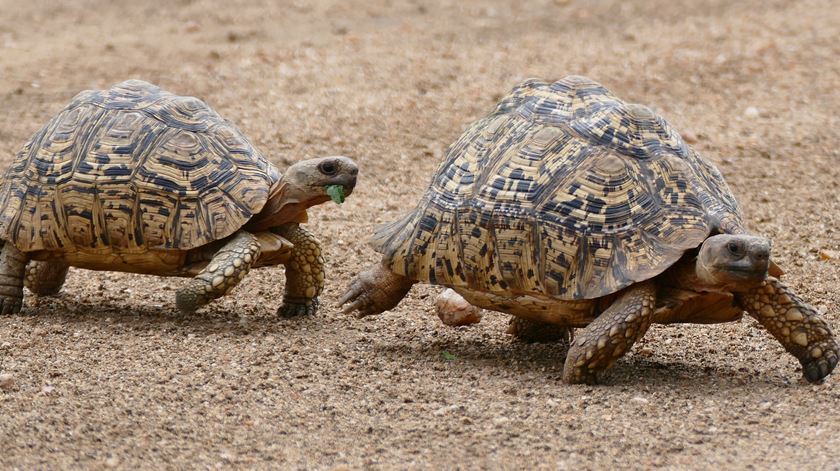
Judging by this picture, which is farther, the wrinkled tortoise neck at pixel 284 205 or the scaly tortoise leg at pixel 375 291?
the wrinkled tortoise neck at pixel 284 205

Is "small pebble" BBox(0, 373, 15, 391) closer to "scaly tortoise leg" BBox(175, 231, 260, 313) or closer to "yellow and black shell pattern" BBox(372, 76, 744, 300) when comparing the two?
"scaly tortoise leg" BBox(175, 231, 260, 313)

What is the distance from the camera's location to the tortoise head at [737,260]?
4.72 metres

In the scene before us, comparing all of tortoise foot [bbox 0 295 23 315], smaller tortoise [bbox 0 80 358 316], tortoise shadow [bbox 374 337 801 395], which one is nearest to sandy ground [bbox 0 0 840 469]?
tortoise shadow [bbox 374 337 801 395]

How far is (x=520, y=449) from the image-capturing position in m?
4.41

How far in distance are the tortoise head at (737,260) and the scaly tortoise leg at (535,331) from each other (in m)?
1.21

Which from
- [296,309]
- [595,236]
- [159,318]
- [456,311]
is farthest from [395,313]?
[595,236]

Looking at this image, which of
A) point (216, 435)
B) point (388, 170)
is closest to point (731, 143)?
point (388, 170)

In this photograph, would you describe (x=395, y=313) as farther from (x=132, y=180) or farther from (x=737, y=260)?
(x=737, y=260)

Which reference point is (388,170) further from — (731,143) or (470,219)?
(470,219)

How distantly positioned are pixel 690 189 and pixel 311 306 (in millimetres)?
2148

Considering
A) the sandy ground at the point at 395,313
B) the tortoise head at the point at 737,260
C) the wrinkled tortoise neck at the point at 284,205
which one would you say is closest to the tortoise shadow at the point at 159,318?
the sandy ground at the point at 395,313

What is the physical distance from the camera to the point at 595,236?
16.7ft

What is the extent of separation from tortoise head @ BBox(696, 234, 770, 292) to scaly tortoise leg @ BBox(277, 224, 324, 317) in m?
2.23

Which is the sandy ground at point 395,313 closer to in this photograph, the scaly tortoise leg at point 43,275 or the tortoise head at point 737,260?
the scaly tortoise leg at point 43,275
